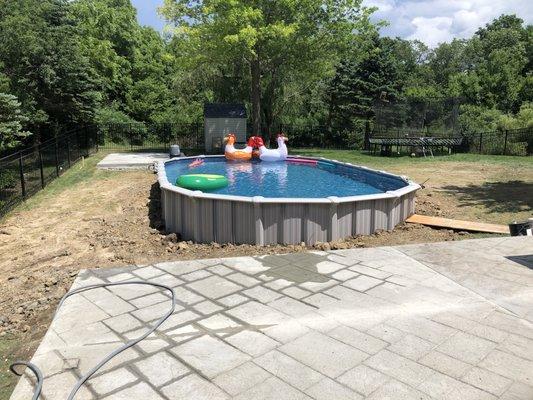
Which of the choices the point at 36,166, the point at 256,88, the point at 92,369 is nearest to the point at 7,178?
the point at 36,166

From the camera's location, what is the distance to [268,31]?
59.3 ft

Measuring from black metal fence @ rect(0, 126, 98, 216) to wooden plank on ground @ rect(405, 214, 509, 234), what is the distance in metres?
9.05

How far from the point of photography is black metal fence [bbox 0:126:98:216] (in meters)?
11.4

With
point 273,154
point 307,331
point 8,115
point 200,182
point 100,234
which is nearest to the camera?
point 307,331

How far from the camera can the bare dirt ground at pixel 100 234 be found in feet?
18.2

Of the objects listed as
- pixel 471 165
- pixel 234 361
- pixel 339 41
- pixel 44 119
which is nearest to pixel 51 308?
pixel 234 361

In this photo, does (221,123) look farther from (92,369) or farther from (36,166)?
(92,369)

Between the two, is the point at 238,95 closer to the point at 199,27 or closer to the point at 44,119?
the point at 199,27

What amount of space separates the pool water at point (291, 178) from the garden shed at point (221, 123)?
4.12 m

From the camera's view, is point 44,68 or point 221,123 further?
point 221,123

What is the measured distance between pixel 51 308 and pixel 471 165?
16133 mm

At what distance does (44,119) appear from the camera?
17219mm

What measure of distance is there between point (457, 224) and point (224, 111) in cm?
1535

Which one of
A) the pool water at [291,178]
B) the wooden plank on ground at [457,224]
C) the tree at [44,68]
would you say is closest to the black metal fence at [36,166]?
the tree at [44,68]
